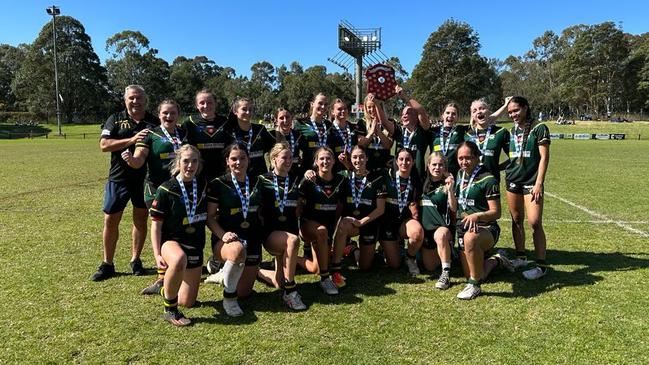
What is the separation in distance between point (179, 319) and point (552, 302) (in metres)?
3.44

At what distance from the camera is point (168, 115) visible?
15.5 ft

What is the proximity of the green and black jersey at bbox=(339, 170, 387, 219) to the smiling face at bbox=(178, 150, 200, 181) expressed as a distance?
5.43 feet

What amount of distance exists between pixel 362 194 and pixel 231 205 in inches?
59.4

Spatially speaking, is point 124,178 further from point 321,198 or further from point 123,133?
point 321,198

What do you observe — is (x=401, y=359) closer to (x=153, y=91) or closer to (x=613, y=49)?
(x=153, y=91)

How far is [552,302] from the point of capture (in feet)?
14.4

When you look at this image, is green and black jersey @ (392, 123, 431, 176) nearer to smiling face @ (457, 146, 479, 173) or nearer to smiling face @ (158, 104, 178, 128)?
smiling face @ (457, 146, 479, 173)

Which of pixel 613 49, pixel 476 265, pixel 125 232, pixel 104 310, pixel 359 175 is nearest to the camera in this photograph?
pixel 104 310

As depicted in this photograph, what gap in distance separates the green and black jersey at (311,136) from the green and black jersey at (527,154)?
2178 mm

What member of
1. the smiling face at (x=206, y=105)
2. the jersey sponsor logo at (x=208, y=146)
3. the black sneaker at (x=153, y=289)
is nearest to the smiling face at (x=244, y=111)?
the smiling face at (x=206, y=105)

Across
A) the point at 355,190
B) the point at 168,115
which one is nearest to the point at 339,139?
the point at 355,190

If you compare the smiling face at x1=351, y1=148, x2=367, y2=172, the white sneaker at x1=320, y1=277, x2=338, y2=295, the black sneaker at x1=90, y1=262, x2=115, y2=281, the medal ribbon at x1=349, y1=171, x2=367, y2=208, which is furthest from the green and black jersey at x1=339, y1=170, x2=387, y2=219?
the black sneaker at x1=90, y1=262, x2=115, y2=281

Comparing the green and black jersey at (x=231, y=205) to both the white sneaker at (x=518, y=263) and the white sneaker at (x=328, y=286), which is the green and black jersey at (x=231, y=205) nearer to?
the white sneaker at (x=328, y=286)

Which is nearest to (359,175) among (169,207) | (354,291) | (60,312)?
(354,291)
